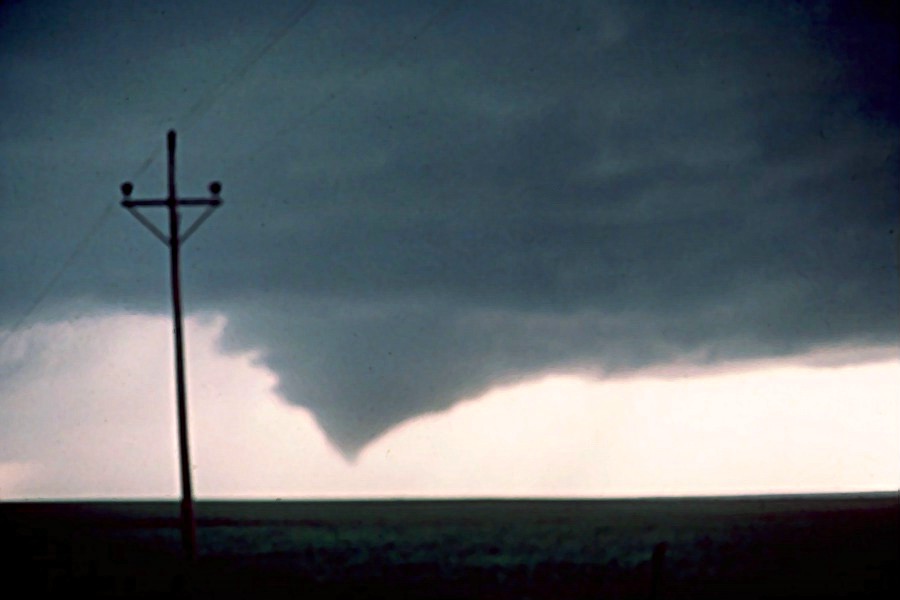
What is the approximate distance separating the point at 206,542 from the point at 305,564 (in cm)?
2098

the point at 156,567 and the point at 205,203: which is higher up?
the point at 205,203

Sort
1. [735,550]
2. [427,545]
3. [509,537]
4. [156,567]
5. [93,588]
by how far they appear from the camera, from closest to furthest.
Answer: [93,588] < [156,567] < [735,550] < [427,545] < [509,537]

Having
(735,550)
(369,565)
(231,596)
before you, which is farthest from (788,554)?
(231,596)

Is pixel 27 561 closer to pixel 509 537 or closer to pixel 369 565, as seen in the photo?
pixel 369 565

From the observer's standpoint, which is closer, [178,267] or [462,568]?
[178,267]

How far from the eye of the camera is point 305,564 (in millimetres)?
39188

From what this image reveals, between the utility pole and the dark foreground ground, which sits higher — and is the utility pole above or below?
above

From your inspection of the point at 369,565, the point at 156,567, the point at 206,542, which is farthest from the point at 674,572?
the point at 206,542

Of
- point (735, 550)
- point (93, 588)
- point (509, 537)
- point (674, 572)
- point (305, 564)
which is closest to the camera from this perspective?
point (93, 588)

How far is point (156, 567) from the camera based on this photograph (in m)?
33.1

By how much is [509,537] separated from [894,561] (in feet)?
116

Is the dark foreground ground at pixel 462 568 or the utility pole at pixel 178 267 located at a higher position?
the utility pole at pixel 178 267

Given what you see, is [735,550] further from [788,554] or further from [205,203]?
[205,203]

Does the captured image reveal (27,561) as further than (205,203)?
Yes
